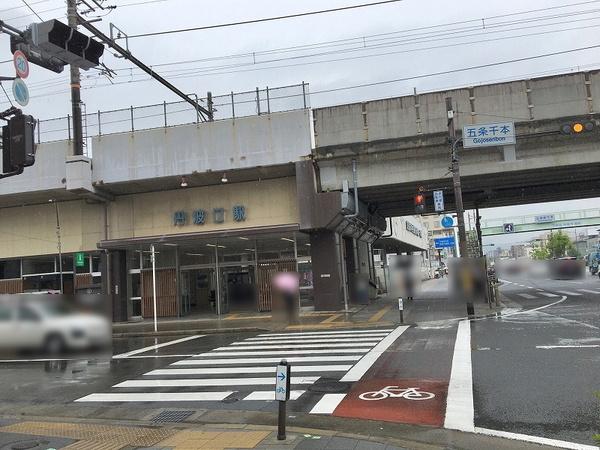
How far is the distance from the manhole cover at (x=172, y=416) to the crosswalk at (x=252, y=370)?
80cm

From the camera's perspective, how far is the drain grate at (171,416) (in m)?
7.80

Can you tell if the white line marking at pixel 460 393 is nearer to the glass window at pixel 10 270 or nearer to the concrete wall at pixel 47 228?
the concrete wall at pixel 47 228

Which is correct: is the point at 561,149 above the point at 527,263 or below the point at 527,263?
above

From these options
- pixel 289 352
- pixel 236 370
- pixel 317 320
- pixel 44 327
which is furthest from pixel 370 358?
pixel 317 320

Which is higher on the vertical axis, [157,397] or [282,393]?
[282,393]

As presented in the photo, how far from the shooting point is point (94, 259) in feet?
96.0

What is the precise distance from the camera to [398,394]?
865 centimetres

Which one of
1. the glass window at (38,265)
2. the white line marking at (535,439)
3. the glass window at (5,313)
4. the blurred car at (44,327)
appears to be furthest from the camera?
the glass window at (38,265)

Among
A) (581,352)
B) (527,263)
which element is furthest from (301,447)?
(527,263)

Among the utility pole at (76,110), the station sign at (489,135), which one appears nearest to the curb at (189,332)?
the utility pole at (76,110)

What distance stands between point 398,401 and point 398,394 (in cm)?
44

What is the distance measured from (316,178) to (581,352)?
15.4m

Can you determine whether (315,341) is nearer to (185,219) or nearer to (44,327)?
(44,327)

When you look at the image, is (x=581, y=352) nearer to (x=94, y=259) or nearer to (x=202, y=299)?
(x=202, y=299)
